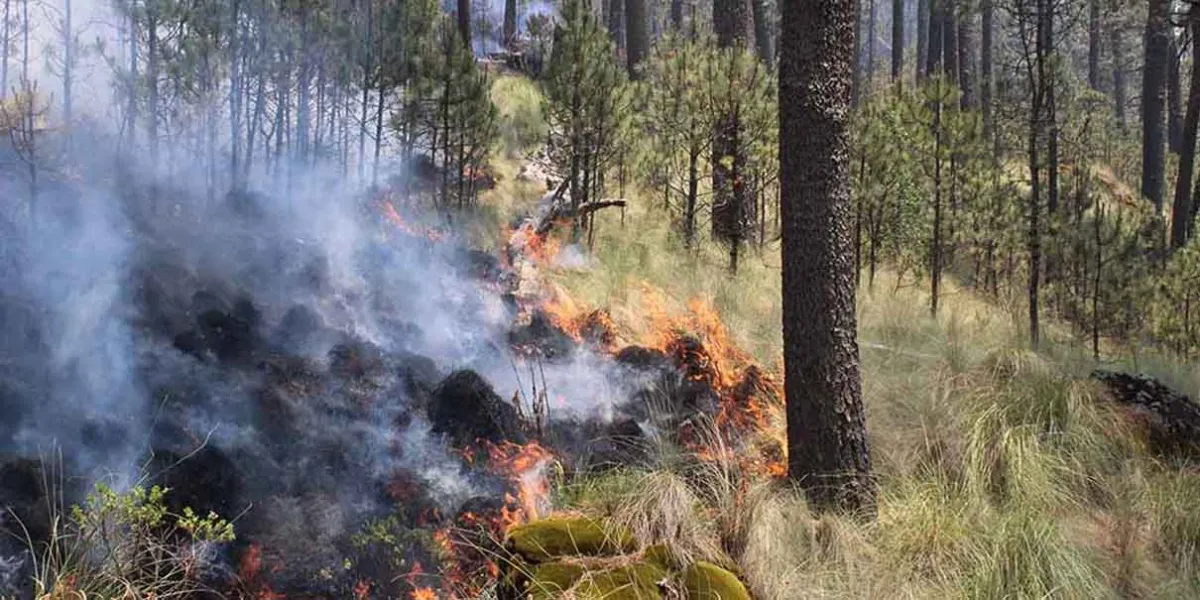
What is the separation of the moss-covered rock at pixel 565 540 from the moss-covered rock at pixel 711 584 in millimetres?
335

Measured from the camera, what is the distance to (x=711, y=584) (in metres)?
3.39

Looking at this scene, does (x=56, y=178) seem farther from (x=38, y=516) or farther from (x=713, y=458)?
(x=713, y=458)

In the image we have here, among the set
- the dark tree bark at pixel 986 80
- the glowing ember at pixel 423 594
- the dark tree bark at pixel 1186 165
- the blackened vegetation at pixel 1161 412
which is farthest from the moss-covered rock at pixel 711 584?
the dark tree bark at pixel 1186 165

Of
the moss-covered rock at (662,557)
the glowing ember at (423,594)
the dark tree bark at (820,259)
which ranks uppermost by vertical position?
the dark tree bark at (820,259)

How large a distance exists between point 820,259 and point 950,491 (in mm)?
1468

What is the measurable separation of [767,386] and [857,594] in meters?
2.52

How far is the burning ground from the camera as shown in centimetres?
405

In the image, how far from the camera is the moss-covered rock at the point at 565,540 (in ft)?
11.9

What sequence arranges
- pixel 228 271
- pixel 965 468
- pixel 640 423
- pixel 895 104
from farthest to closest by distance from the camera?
pixel 895 104
pixel 228 271
pixel 640 423
pixel 965 468

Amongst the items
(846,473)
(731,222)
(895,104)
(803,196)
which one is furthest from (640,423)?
(895,104)

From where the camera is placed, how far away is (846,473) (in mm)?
4418

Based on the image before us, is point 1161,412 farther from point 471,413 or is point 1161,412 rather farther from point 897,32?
point 897,32

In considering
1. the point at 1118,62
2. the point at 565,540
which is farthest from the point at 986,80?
the point at 1118,62

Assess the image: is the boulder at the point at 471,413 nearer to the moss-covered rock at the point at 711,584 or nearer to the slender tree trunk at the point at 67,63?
the moss-covered rock at the point at 711,584
